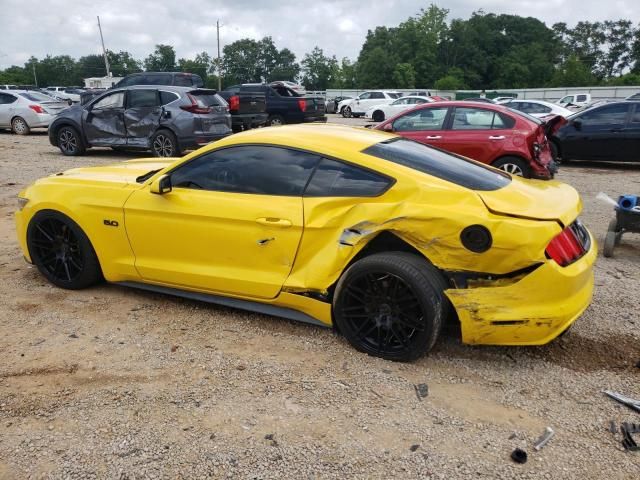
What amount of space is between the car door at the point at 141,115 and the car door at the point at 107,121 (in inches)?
6.9

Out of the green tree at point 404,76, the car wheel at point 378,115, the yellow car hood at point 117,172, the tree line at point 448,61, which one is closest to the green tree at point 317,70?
the tree line at point 448,61

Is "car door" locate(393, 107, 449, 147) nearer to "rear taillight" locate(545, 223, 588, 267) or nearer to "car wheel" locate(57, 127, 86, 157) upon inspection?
"rear taillight" locate(545, 223, 588, 267)

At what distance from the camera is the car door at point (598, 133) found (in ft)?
36.5

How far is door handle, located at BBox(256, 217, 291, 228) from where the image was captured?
11.2ft

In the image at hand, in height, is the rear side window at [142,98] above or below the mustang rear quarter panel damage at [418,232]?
above

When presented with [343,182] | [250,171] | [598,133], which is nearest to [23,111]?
[250,171]

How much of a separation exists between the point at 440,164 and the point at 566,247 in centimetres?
96

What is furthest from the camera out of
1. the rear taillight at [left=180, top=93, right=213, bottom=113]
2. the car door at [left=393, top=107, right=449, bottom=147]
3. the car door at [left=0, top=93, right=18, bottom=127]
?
the car door at [left=0, top=93, right=18, bottom=127]

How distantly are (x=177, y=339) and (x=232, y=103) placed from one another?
38.6ft

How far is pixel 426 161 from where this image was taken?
3.53 m

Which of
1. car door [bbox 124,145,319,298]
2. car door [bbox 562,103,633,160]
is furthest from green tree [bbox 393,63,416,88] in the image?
car door [bbox 124,145,319,298]

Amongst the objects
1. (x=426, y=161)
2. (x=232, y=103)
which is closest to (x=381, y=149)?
(x=426, y=161)

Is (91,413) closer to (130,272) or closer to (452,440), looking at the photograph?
(130,272)

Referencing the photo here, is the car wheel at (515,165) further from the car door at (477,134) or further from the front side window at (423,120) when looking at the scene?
the front side window at (423,120)
